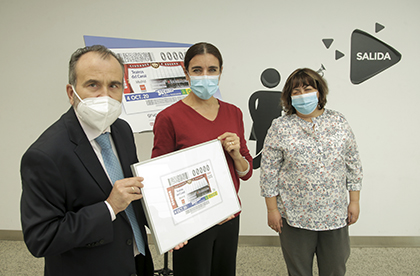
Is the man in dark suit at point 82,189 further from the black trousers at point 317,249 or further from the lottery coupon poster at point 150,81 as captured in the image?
the black trousers at point 317,249

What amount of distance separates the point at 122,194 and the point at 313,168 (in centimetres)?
106

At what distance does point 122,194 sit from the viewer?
2.72 feet

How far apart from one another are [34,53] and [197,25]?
173cm

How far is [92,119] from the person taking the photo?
867 millimetres

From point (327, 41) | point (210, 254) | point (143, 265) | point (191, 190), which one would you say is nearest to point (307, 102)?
point (191, 190)

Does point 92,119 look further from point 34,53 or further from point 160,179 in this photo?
point 34,53

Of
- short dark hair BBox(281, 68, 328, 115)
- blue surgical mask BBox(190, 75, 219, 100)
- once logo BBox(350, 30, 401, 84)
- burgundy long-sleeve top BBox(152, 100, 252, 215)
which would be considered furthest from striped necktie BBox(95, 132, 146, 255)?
once logo BBox(350, 30, 401, 84)

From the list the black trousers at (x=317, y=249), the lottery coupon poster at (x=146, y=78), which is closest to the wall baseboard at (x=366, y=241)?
the black trousers at (x=317, y=249)

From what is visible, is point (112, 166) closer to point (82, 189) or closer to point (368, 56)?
point (82, 189)

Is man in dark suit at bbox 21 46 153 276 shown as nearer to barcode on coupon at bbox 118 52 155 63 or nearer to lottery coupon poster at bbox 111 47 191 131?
lottery coupon poster at bbox 111 47 191 131

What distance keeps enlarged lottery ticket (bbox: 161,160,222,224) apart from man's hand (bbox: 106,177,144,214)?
0.14 meters

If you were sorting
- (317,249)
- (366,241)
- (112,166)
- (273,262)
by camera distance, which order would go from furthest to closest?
(366,241) < (273,262) < (317,249) < (112,166)

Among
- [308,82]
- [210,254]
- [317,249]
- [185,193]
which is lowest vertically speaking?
[317,249]

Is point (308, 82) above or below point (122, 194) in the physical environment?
above
